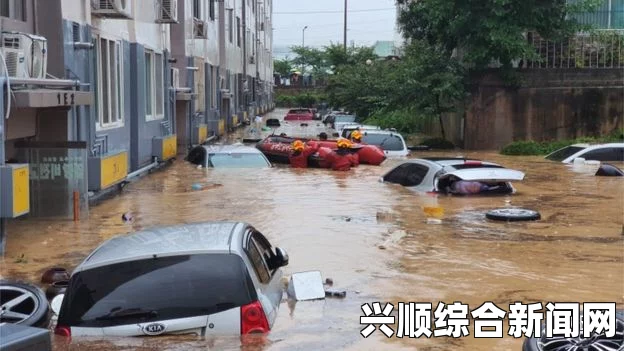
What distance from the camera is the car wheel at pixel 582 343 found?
5.38 metres

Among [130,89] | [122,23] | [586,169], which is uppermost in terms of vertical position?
[122,23]

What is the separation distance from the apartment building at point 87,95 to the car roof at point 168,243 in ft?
13.3

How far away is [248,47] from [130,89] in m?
38.9

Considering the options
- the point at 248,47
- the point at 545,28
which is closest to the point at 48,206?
the point at 545,28

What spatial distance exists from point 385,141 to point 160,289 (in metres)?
21.0

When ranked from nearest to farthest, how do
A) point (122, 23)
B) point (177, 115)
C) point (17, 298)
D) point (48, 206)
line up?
1. point (17, 298)
2. point (48, 206)
3. point (122, 23)
4. point (177, 115)

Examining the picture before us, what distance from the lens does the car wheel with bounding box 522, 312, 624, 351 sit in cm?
538

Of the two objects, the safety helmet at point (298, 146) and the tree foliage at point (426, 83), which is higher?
the tree foliage at point (426, 83)

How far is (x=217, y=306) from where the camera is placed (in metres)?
6.36

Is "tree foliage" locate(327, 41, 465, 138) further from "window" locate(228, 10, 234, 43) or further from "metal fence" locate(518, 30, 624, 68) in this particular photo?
"window" locate(228, 10, 234, 43)

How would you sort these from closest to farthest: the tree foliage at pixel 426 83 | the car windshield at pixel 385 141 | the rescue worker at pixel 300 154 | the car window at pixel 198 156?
the car window at pixel 198 156
the rescue worker at pixel 300 154
the car windshield at pixel 385 141
the tree foliage at pixel 426 83

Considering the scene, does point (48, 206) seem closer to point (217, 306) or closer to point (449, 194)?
point (449, 194)

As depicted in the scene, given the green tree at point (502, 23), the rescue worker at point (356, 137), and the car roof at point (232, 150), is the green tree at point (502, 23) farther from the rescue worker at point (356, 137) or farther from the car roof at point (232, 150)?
the car roof at point (232, 150)

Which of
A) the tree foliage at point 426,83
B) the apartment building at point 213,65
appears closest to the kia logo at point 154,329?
the apartment building at point 213,65
